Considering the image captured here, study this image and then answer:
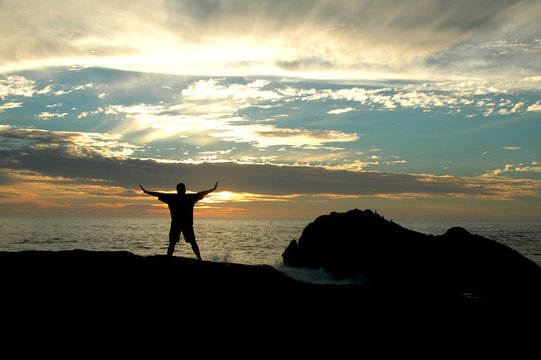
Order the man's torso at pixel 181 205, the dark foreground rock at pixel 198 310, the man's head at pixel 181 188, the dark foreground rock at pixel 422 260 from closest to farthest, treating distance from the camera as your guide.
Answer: the dark foreground rock at pixel 198 310, the man's head at pixel 181 188, the man's torso at pixel 181 205, the dark foreground rock at pixel 422 260

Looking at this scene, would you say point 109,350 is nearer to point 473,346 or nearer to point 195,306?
point 195,306

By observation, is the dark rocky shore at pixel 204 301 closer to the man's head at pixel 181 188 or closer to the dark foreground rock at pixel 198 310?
the dark foreground rock at pixel 198 310

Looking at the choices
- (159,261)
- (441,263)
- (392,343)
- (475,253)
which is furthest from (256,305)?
(475,253)

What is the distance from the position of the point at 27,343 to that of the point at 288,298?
608 cm

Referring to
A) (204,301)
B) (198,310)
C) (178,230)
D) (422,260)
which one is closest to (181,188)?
(178,230)

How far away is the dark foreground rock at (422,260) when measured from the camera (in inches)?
696

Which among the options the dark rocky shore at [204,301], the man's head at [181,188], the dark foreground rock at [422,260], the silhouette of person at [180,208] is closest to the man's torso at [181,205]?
the silhouette of person at [180,208]

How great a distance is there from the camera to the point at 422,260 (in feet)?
63.7

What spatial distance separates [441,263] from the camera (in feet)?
63.2

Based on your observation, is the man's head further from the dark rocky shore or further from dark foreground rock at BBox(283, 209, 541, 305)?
dark foreground rock at BBox(283, 209, 541, 305)

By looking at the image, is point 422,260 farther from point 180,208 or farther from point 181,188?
point 181,188

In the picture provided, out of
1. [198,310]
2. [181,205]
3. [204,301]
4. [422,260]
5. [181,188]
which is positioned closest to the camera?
[198,310]

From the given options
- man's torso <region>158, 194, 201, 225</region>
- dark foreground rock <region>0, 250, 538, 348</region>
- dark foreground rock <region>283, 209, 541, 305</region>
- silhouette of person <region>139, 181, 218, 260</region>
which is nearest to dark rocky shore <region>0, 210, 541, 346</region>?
dark foreground rock <region>0, 250, 538, 348</region>

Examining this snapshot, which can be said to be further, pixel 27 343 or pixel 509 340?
pixel 509 340
